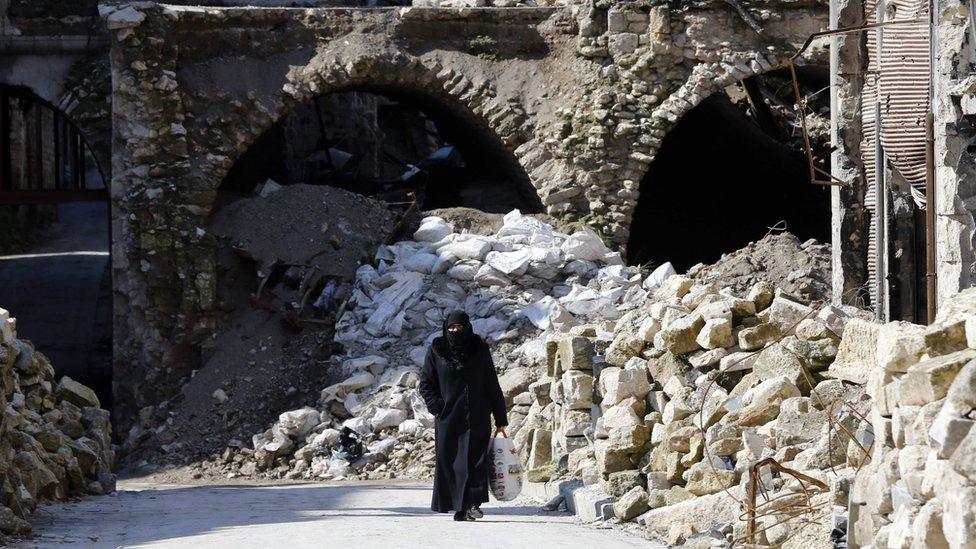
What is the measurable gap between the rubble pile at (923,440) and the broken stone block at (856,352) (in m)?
1.15

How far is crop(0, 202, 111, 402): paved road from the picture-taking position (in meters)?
18.5

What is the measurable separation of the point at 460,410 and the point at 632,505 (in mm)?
1282

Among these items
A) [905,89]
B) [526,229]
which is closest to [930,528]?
[905,89]

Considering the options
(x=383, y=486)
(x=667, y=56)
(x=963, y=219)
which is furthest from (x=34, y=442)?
(x=667, y=56)

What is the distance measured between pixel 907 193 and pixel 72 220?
761 inches

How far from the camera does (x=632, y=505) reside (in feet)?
25.5

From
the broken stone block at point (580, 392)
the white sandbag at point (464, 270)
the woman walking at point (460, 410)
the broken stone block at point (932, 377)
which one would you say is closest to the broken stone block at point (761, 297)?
the broken stone block at point (580, 392)

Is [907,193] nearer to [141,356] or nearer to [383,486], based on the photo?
[383,486]

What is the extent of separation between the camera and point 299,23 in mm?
16641

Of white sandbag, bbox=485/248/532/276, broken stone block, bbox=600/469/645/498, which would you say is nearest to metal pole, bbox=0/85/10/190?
white sandbag, bbox=485/248/532/276

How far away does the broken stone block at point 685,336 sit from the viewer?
8.50m

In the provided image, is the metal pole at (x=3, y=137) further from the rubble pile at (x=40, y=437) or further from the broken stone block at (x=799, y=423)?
the broken stone block at (x=799, y=423)

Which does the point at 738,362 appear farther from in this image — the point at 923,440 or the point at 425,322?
the point at 425,322

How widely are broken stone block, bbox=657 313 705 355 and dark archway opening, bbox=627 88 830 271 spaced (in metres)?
10.3
